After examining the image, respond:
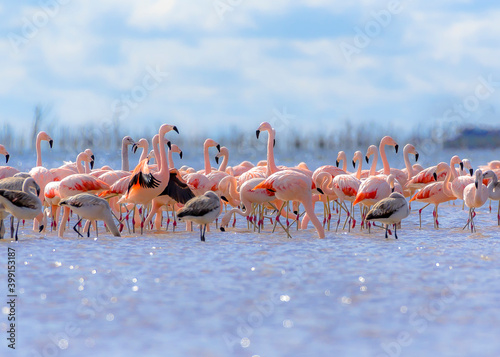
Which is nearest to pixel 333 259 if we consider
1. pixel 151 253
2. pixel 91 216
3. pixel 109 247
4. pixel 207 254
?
pixel 207 254

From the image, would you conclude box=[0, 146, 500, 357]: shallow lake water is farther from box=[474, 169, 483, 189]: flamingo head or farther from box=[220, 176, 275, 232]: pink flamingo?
box=[474, 169, 483, 189]: flamingo head

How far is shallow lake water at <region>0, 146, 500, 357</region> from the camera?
12.3 ft

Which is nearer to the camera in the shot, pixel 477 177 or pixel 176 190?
pixel 477 177

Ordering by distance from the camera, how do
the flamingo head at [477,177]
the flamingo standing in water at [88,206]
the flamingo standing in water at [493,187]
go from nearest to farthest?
the flamingo standing in water at [88,206] → the flamingo head at [477,177] → the flamingo standing in water at [493,187]

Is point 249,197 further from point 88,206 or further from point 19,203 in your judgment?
point 19,203

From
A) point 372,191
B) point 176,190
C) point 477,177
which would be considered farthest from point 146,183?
point 477,177

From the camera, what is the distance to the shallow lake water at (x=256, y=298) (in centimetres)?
375

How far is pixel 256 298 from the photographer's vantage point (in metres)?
4.78

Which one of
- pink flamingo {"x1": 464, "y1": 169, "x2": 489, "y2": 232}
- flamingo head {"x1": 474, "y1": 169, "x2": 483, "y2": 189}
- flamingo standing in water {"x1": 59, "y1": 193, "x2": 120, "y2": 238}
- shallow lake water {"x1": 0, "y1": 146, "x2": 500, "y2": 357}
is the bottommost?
shallow lake water {"x1": 0, "y1": 146, "x2": 500, "y2": 357}

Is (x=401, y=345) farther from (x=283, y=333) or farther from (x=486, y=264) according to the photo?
(x=486, y=264)

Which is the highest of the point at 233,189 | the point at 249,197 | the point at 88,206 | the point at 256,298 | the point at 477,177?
the point at 477,177

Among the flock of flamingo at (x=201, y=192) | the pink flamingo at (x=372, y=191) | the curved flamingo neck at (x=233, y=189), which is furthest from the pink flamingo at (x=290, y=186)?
the curved flamingo neck at (x=233, y=189)

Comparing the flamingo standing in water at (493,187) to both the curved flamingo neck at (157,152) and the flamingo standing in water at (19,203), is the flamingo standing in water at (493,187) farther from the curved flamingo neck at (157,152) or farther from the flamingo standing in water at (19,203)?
the flamingo standing in water at (19,203)

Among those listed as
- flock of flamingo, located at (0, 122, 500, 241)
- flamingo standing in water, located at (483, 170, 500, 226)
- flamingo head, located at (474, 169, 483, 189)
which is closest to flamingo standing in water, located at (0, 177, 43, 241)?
flock of flamingo, located at (0, 122, 500, 241)
